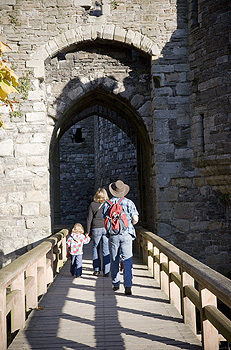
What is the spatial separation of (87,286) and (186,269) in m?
2.22

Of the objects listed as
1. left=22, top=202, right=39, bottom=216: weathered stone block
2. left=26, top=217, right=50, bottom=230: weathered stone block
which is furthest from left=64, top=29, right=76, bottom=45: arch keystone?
left=26, top=217, right=50, bottom=230: weathered stone block

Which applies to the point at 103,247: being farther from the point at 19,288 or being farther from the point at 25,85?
the point at 25,85

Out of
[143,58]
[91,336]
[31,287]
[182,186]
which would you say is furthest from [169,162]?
[91,336]

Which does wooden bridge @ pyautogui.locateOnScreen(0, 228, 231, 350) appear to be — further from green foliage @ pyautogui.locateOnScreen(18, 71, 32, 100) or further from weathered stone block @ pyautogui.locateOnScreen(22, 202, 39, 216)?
green foliage @ pyautogui.locateOnScreen(18, 71, 32, 100)

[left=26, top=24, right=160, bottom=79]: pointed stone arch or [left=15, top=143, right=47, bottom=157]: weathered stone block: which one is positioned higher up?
[left=26, top=24, right=160, bottom=79]: pointed stone arch

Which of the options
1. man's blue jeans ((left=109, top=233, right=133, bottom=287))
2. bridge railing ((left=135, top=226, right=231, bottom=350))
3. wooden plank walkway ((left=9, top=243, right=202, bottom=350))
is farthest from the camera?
man's blue jeans ((left=109, top=233, right=133, bottom=287))

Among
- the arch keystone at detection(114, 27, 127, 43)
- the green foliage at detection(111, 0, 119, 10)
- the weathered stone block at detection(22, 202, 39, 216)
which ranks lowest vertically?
the weathered stone block at detection(22, 202, 39, 216)

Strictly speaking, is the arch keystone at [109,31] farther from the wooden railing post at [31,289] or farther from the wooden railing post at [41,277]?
the wooden railing post at [31,289]

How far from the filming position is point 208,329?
3.01 metres

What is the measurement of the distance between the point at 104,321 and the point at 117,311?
0.33m

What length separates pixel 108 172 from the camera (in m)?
13.9

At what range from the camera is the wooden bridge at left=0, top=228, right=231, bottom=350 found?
3.03 metres

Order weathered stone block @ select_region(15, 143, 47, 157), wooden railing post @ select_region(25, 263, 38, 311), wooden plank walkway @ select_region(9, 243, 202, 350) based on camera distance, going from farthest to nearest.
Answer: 1. weathered stone block @ select_region(15, 143, 47, 157)
2. wooden railing post @ select_region(25, 263, 38, 311)
3. wooden plank walkway @ select_region(9, 243, 202, 350)

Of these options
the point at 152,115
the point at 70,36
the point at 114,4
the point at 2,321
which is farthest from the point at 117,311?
the point at 114,4
